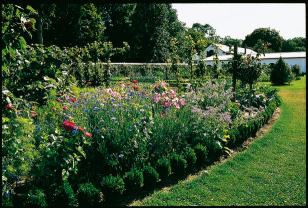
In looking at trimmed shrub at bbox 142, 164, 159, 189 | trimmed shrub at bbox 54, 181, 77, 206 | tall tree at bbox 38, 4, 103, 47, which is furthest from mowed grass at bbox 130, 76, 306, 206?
tall tree at bbox 38, 4, 103, 47

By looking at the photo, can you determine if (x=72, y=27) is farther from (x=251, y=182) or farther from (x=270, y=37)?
(x=270, y=37)

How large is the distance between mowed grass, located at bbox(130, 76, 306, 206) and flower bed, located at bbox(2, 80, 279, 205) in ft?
1.03

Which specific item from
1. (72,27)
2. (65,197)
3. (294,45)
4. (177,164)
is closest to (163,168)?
(177,164)

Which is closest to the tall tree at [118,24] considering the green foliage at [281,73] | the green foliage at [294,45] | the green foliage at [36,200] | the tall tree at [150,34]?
the tall tree at [150,34]

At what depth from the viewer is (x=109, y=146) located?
10.9 ft

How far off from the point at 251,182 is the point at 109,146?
7.47 ft

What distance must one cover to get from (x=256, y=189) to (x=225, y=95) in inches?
118

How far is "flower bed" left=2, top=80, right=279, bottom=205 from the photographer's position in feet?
8.54

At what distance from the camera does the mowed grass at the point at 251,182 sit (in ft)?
9.80

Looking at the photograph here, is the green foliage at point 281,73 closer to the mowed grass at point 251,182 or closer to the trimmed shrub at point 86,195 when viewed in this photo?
the mowed grass at point 251,182

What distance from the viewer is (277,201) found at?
9.84 ft

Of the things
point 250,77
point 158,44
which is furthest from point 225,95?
point 158,44

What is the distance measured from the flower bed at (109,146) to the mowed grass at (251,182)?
0.32 meters

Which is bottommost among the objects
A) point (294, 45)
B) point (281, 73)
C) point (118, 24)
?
point (281, 73)
